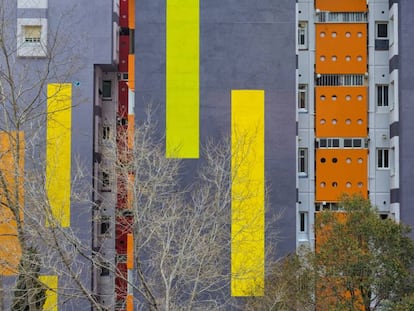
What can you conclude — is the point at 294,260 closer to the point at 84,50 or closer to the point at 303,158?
the point at 303,158

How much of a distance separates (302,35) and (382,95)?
237 cm

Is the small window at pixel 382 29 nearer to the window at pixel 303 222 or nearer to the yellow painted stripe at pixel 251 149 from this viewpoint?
the yellow painted stripe at pixel 251 149

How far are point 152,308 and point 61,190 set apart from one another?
31.2 feet

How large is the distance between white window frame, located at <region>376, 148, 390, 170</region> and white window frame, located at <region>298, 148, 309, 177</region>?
1.67 m

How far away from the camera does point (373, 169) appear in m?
16.6

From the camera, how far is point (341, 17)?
1677 cm

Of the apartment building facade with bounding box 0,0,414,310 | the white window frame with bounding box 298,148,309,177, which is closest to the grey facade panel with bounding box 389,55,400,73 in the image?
the apartment building facade with bounding box 0,0,414,310

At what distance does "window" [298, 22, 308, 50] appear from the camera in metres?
16.8

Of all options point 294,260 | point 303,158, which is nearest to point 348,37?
point 303,158

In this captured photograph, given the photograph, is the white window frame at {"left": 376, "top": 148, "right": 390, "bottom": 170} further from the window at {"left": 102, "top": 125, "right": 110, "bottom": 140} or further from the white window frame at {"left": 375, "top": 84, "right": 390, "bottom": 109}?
the window at {"left": 102, "top": 125, "right": 110, "bottom": 140}

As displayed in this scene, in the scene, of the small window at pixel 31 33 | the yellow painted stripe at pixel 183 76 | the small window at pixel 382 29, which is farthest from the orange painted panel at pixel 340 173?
the small window at pixel 31 33

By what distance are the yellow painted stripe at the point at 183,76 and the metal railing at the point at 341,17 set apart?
9.90ft

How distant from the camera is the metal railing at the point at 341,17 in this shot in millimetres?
16734

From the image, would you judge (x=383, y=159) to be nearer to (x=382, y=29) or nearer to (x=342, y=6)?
(x=382, y=29)
